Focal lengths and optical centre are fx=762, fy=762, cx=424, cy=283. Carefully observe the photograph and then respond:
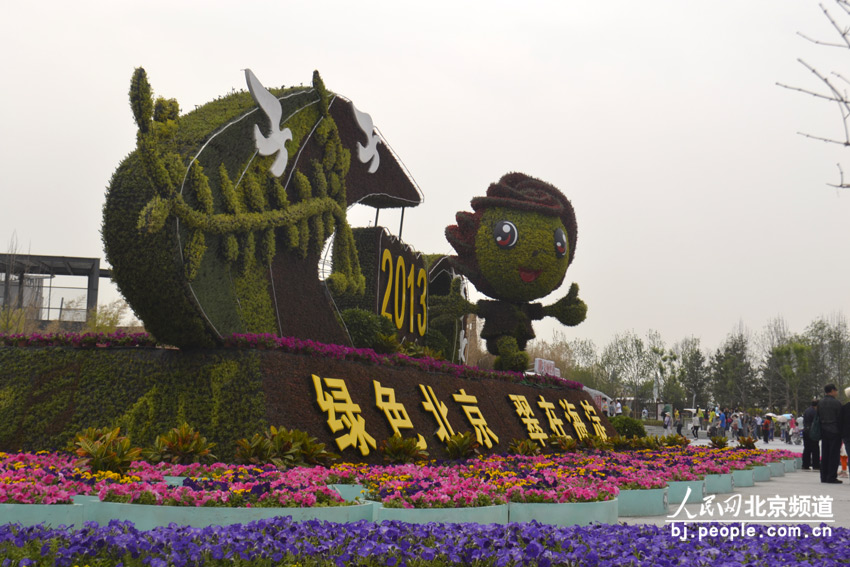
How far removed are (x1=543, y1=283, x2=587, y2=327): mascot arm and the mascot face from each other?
1150 millimetres

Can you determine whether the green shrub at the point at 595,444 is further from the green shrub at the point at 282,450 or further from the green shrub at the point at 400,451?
the green shrub at the point at 282,450

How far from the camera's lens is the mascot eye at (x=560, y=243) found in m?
19.7

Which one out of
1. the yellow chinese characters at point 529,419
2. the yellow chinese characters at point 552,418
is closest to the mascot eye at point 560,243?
the yellow chinese characters at point 552,418

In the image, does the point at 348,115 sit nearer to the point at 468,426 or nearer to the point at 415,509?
the point at 468,426

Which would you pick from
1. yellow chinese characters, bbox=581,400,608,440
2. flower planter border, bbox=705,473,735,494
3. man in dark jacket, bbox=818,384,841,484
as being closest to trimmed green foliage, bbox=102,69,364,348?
flower planter border, bbox=705,473,735,494

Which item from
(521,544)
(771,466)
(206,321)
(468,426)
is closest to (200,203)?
(206,321)

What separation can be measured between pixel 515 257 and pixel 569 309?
2717 mm

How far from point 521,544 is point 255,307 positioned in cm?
738

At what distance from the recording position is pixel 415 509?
5.90 m

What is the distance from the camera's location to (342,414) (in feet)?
33.5

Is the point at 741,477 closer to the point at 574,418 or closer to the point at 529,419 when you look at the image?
the point at 529,419

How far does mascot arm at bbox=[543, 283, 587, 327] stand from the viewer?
69.0 ft

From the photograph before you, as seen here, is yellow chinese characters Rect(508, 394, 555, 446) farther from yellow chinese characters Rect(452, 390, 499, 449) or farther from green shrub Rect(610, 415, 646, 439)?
green shrub Rect(610, 415, 646, 439)

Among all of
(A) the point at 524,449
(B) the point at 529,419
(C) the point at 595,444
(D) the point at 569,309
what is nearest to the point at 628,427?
(D) the point at 569,309
